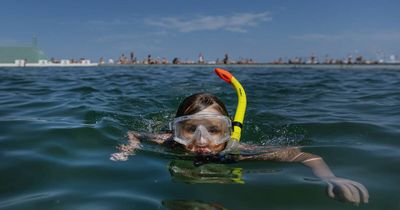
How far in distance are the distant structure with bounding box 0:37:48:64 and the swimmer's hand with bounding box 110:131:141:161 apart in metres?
34.0

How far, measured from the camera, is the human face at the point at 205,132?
3.24m

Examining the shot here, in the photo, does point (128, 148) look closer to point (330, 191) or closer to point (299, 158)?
point (299, 158)

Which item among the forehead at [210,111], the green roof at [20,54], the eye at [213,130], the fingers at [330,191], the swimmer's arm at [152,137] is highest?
the green roof at [20,54]

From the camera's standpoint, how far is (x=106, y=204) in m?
2.20

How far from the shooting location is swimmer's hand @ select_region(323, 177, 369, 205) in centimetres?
221

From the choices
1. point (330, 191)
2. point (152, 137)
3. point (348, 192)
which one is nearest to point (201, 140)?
point (152, 137)

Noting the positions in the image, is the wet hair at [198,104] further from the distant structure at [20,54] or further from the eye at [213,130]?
the distant structure at [20,54]

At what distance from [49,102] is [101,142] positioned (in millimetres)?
3023

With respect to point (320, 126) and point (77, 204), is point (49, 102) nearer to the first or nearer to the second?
point (320, 126)

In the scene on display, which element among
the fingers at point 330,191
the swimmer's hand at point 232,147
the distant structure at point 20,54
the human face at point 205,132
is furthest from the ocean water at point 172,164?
the distant structure at point 20,54

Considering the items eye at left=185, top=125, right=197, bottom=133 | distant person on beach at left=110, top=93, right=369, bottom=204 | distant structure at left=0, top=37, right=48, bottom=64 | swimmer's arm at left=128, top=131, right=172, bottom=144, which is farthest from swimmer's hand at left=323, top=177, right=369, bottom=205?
distant structure at left=0, top=37, right=48, bottom=64

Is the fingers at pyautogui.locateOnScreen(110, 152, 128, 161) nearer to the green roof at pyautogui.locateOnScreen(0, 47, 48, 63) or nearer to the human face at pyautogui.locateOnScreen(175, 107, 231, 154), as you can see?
the human face at pyautogui.locateOnScreen(175, 107, 231, 154)

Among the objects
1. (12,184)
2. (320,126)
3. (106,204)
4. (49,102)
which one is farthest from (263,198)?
(49,102)

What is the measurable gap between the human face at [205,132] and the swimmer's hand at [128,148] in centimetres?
37
